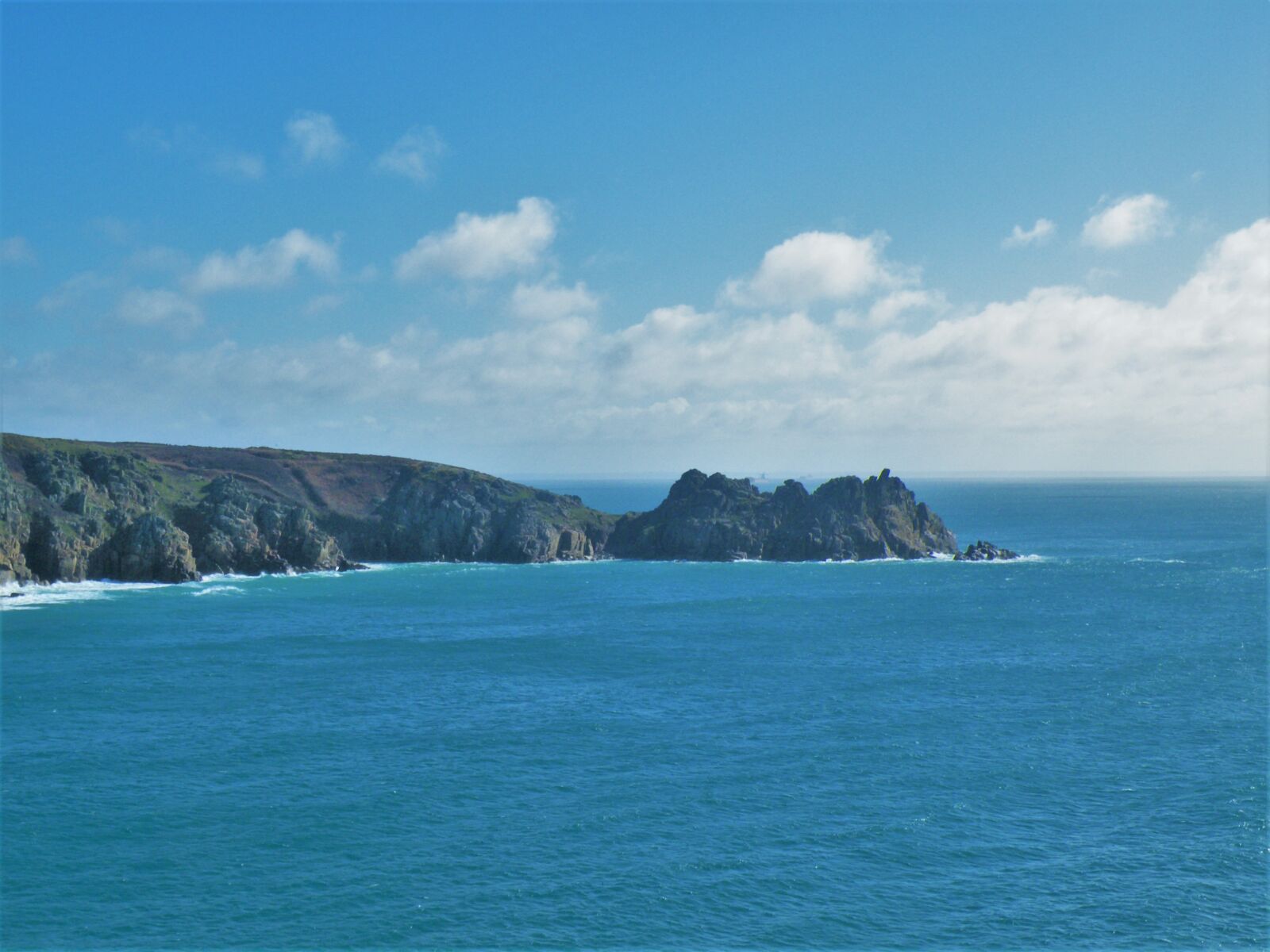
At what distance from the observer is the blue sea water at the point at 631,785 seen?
44188mm

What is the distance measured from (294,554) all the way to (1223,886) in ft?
507

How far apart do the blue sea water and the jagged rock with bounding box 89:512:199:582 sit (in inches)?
1317

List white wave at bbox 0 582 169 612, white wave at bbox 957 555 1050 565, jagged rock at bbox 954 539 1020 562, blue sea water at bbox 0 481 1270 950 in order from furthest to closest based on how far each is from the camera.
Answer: jagged rock at bbox 954 539 1020 562 < white wave at bbox 957 555 1050 565 < white wave at bbox 0 582 169 612 < blue sea water at bbox 0 481 1270 950

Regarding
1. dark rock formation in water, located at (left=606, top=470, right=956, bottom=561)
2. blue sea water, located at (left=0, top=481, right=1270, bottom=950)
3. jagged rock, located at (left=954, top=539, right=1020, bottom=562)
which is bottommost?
blue sea water, located at (left=0, top=481, right=1270, bottom=950)

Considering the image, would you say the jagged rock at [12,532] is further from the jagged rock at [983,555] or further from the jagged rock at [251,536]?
the jagged rock at [983,555]

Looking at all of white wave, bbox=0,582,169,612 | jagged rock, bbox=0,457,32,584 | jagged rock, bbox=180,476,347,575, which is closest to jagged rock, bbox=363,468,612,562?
jagged rock, bbox=180,476,347,575

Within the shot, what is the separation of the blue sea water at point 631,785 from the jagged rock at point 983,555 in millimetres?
68113

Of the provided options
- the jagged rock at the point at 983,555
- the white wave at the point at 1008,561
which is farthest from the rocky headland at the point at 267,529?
the white wave at the point at 1008,561

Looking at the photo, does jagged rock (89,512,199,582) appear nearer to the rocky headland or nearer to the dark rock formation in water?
the rocky headland

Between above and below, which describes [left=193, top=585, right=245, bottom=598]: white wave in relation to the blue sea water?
above

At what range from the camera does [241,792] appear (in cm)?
5794

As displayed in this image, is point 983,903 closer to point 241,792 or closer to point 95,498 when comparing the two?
point 241,792

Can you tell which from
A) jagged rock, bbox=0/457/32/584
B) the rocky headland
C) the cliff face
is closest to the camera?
jagged rock, bbox=0/457/32/584

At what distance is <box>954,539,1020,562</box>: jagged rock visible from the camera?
610 feet
